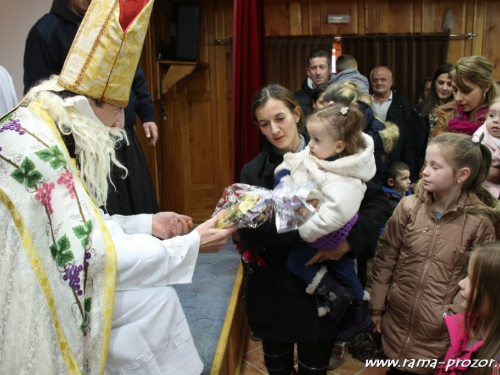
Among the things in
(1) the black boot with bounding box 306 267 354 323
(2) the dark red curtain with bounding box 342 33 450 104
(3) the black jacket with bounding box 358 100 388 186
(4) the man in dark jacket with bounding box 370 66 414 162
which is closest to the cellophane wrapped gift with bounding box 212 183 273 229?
(1) the black boot with bounding box 306 267 354 323

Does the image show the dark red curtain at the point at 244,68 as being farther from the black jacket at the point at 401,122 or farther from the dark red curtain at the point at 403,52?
the dark red curtain at the point at 403,52

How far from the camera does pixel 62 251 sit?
3.39 feet

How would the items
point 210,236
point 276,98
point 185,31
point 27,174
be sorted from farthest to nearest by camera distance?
point 185,31, point 276,98, point 210,236, point 27,174

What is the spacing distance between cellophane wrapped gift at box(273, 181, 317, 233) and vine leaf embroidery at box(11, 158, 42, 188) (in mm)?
641

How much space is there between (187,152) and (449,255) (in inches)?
135

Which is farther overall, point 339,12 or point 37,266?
point 339,12

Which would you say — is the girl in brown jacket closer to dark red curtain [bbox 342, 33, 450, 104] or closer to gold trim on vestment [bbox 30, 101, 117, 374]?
gold trim on vestment [bbox 30, 101, 117, 374]

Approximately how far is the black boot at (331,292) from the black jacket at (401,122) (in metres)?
1.85

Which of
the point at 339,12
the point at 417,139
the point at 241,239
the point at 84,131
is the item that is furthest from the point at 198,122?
the point at 84,131

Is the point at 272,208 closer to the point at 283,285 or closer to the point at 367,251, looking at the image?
the point at 283,285

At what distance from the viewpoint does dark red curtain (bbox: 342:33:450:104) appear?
4.27m

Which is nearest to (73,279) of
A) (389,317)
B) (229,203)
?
(229,203)

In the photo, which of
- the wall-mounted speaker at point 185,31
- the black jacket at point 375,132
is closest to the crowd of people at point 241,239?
the black jacket at point 375,132

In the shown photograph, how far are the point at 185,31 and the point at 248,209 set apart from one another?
3.18 metres
